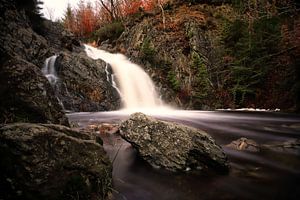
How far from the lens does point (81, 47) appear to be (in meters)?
20.1

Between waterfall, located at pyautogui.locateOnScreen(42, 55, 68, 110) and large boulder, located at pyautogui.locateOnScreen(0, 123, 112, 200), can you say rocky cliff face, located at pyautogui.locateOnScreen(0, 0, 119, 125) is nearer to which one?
waterfall, located at pyautogui.locateOnScreen(42, 55, 68, 110)

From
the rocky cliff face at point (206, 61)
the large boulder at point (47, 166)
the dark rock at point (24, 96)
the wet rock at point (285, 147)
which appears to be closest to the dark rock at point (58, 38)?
the rocky cliff face at point (206, 61)

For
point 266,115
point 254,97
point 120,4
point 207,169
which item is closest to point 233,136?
point 207,169

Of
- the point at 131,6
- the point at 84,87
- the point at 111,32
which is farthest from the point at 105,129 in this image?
the point at 131,6

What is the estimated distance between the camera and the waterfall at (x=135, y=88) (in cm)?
1545

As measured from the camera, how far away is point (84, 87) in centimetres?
1395

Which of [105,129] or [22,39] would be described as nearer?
[105,129]

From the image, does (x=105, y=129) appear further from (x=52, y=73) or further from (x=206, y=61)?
(x=206, y=61)

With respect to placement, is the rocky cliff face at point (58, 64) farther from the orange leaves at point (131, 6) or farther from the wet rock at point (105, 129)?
the orange leaves at point (131, 6)

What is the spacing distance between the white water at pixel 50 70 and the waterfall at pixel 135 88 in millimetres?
3428

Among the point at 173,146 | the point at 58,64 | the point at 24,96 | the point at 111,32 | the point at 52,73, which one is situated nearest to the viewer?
the point at 173,146

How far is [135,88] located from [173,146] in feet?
36.4

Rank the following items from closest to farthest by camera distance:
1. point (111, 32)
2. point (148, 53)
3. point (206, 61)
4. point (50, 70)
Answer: point (50, 70), point (206, 61), point (148, 53), point (111, 32)

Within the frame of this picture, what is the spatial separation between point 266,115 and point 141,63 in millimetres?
8869
